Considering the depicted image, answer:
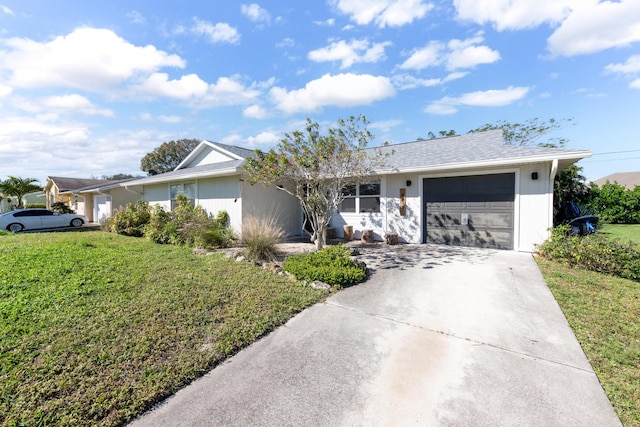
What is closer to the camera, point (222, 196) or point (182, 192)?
point (222, 196)

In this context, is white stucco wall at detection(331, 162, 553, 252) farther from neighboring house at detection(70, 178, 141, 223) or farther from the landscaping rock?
neighboring house at detection(70, 178, 141, 223)

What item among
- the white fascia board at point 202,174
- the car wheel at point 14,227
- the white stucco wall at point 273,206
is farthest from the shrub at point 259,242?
the car wheel at point 14,227

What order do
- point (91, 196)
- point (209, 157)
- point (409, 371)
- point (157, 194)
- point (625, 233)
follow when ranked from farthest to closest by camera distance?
point (91, 196), point (157, 194), point (209, 157), point (625, 233), point (409, 371)

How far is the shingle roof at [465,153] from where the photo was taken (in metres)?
7.25

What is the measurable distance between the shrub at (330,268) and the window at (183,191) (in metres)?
7.67

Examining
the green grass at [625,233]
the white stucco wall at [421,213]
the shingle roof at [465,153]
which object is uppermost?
the shingle roof at [465,153]

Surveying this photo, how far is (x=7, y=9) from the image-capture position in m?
5.51

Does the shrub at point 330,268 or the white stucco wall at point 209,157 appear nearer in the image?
the shrub at point 330,268

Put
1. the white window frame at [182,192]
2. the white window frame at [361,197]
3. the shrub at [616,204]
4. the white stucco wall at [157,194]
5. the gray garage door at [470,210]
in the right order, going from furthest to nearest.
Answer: the shrub at [616,204] < the white stucco wall at [157,194] < the white window frame at [182,192] < the white window frame at [361,197] < the gray garage door at [470,210]

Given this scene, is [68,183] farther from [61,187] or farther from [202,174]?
[202,174]

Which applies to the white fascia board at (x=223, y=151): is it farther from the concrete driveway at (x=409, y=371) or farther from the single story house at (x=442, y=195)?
the concrete driveway at (x=409, y=371)

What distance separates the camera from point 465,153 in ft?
Answer: 29.1

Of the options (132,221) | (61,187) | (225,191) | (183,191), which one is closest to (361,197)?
(225,191)

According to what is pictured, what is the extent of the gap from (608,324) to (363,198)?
7699 millimetres
